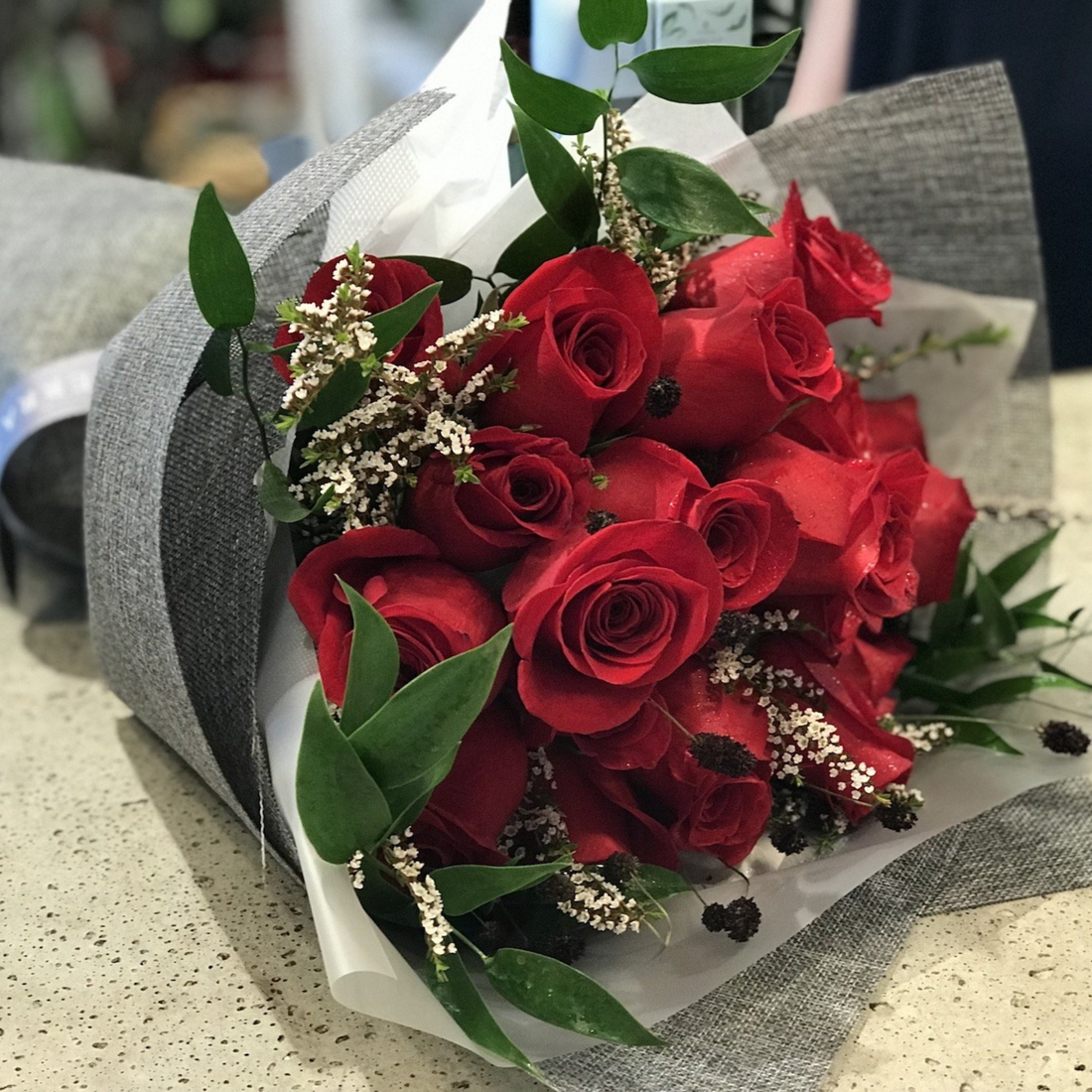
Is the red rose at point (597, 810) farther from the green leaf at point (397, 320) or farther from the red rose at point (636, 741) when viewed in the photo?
the green leaf at point (397, 320)

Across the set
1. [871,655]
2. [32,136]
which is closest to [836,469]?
[871,655]

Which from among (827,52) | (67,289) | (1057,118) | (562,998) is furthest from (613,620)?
(827,52)

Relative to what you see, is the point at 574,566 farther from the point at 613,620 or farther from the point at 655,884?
the point at 655,884

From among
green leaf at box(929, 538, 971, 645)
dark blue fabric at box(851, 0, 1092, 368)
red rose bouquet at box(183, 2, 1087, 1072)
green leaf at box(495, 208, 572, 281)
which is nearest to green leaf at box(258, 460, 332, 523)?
red rose bouquet at box(183, 2, 1087, 1072)

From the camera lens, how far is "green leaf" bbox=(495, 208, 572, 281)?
0.48 m

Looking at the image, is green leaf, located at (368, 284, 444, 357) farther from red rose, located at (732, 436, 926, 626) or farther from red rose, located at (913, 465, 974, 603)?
red rose, located at (913, 465, 974, 603)

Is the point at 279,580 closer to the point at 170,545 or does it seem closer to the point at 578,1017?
the point at 170,545

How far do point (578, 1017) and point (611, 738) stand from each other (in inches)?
3.7

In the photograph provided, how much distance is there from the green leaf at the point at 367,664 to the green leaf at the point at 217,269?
4.3 inches

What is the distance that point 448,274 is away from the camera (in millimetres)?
471

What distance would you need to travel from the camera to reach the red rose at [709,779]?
0.44m

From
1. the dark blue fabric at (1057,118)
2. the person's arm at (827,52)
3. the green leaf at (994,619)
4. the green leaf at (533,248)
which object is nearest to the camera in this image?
the green leaf at (533,248)

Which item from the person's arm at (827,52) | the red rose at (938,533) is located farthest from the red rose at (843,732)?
the person's arm at (827,52)

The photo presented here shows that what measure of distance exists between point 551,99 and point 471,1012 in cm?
32
